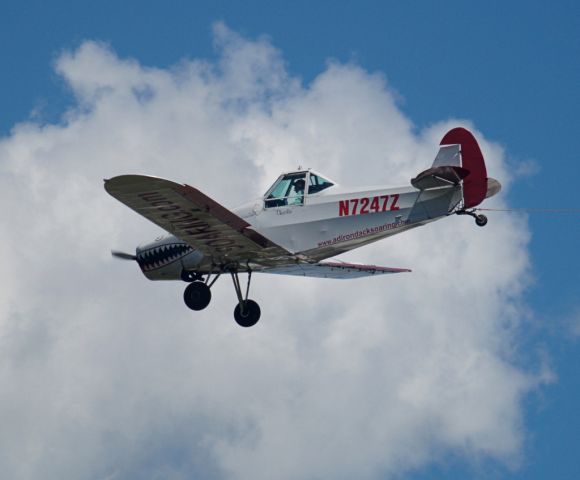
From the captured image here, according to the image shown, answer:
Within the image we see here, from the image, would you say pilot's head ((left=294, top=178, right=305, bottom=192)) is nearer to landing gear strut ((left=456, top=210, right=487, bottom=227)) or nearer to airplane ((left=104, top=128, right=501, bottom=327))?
airplane ((left=104, top=128, right=501, bottom=327))

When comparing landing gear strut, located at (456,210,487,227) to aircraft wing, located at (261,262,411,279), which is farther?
aircraft wing, located at (261,262,411,279)

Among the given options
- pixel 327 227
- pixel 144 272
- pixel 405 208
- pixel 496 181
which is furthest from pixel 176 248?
pixel 496 181

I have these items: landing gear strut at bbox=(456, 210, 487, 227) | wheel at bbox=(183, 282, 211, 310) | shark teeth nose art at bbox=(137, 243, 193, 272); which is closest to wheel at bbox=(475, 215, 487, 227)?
landing gear strut at bbox=(456, 210, 487, 227)

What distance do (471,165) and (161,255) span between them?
7595mm

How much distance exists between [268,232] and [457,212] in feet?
14.0

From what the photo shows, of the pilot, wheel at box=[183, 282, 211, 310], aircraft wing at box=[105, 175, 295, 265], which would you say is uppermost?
the pilot

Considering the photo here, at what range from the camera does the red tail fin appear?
25422mm

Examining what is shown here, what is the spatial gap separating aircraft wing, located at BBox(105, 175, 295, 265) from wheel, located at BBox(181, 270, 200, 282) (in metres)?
0.82

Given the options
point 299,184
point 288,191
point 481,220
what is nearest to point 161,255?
point 288,191

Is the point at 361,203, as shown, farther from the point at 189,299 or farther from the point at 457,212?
the point at 189,299

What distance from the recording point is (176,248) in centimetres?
2828

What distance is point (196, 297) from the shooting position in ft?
91.6

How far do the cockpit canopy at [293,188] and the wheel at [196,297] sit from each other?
8.23ft

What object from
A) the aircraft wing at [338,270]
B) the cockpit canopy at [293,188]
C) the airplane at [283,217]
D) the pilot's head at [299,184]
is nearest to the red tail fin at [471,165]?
the airplane at [283,217]
